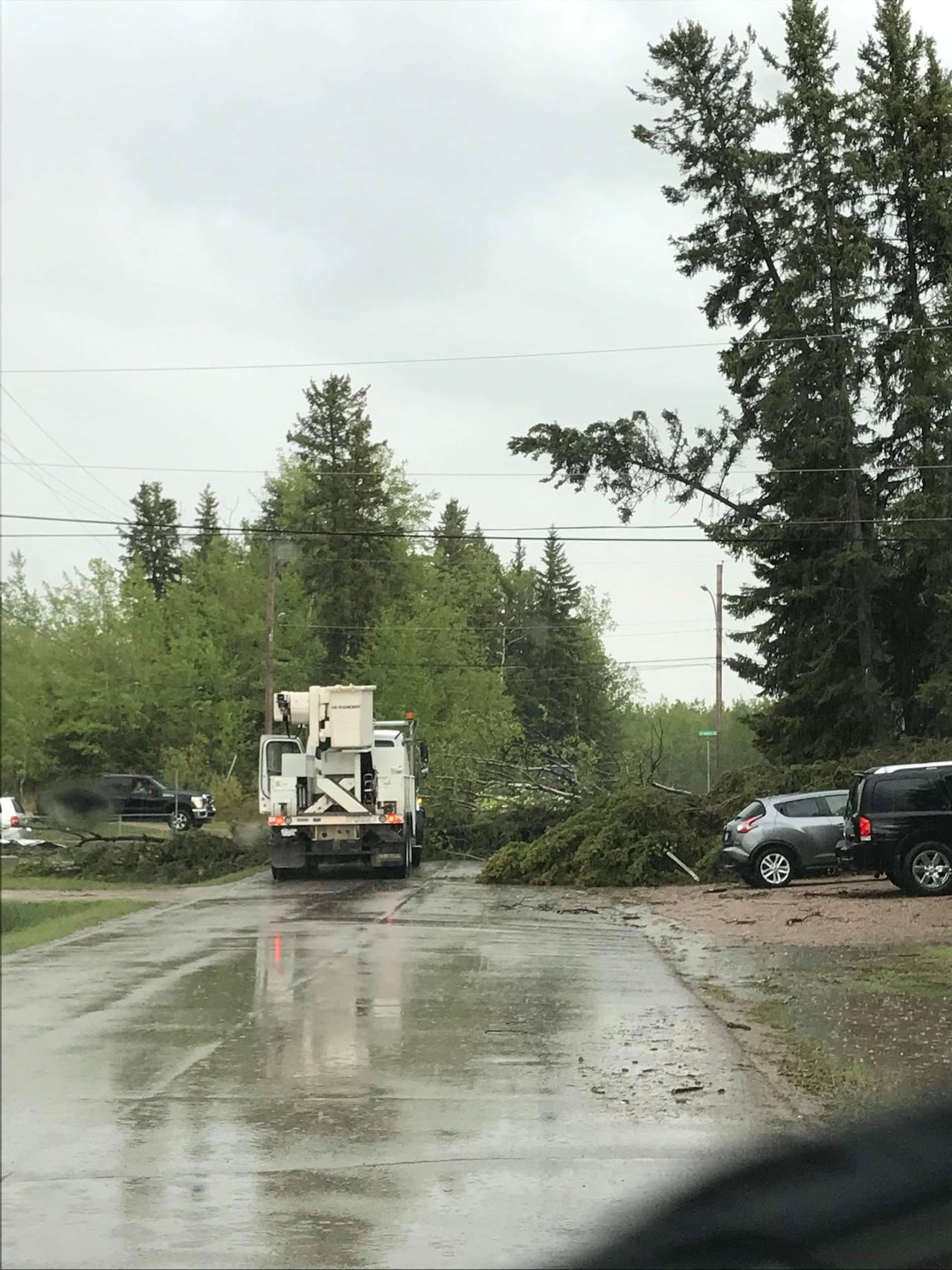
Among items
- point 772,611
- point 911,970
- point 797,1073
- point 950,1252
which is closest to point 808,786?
point 772,611

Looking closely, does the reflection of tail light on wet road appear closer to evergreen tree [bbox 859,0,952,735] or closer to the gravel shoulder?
the gravel shoulder

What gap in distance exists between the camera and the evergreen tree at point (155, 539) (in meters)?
1.90

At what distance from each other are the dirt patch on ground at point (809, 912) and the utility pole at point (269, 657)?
9187 millimetres

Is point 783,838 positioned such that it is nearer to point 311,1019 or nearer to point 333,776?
point 333,776

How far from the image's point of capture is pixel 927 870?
1752cm

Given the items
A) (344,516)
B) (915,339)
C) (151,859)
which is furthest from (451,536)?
(915,339)

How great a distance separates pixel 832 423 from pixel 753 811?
6787 mm

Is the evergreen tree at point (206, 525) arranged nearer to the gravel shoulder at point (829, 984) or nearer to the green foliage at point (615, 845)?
the gravel shoulder at point (829, 984)

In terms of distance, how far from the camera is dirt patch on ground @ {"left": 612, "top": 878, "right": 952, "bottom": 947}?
477 inches

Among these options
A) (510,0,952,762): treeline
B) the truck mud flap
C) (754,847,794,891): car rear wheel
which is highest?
(510,0,952,762): treeline

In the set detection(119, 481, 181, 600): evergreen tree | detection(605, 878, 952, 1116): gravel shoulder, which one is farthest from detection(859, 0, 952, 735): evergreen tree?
detection(119, 481, 181, 600): evergreen tree

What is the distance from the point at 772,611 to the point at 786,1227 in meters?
26.1

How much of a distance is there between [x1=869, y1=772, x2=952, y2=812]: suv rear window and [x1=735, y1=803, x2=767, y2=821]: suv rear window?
10.1 feet

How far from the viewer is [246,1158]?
2.71 metres
